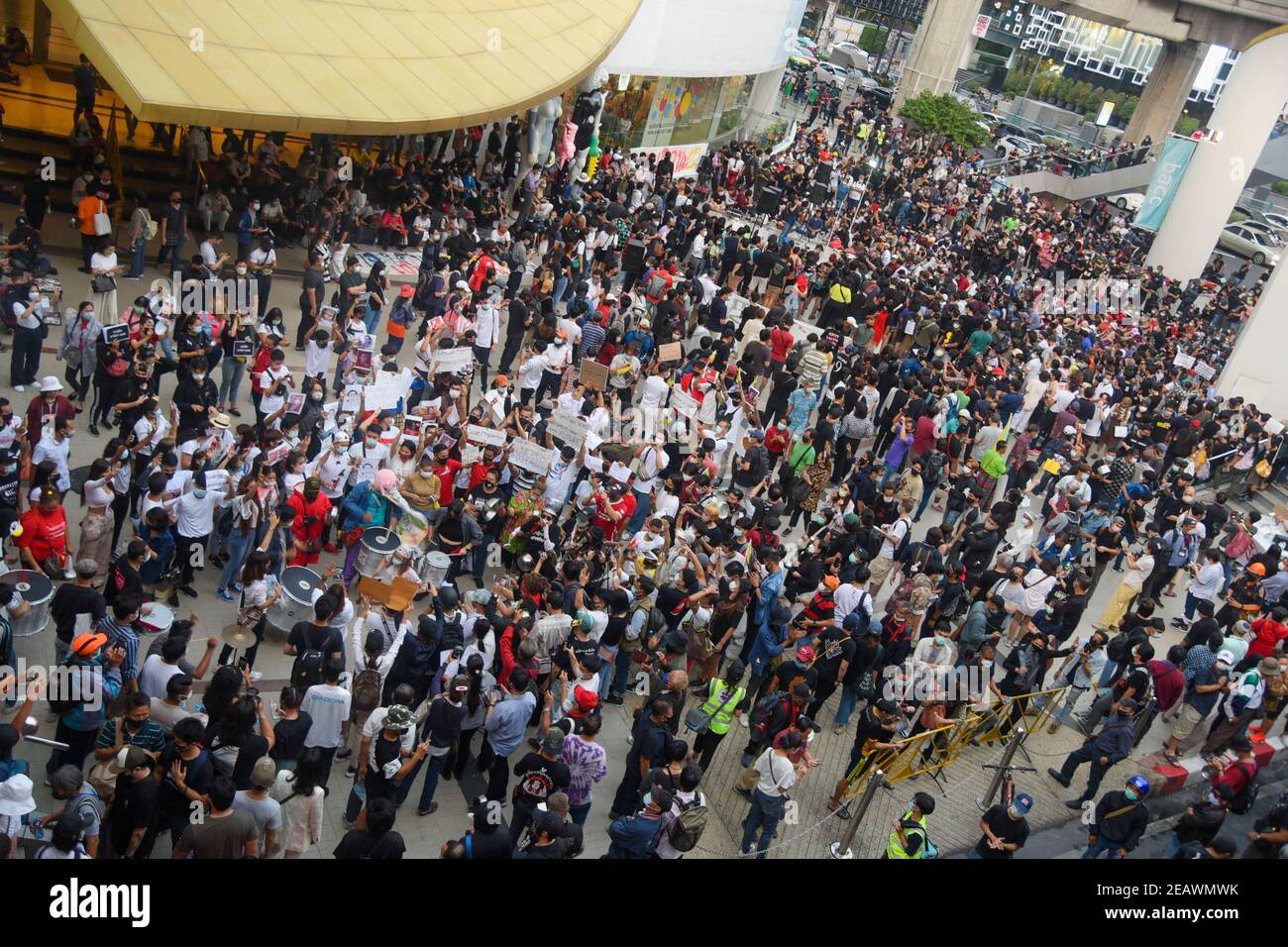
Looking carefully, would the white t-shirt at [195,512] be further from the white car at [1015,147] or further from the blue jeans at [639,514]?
the white car at [1015,147]

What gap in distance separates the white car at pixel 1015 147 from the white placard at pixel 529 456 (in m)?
45.7

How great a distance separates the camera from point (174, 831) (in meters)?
7.59

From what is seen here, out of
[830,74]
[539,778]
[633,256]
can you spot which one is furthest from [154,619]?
[830,74]

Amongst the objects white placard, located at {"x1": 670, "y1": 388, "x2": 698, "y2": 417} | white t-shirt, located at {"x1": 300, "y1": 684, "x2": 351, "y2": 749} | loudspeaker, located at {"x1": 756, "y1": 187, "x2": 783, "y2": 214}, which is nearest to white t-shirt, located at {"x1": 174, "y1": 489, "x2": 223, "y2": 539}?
white t-shirt, located at {"x1": 300, "y1": 684, "x2": 351, "y2": 749}

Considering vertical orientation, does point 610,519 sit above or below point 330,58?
below

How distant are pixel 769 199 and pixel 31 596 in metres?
25.2

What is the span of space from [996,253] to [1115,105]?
5938cm

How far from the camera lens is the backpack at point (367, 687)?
864 cm

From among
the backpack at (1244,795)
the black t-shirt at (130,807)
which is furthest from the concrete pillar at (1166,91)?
the black t-shirt at (130,807)

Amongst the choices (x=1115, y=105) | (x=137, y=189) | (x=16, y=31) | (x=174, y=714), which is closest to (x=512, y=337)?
(x=137, y=189)

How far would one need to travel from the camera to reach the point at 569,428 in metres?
12.9

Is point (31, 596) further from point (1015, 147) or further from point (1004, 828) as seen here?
point (1015, 147)

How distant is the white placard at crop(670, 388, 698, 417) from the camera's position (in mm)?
14477

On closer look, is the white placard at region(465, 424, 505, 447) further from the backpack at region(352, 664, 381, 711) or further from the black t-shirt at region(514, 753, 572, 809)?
the black t-shirt at region(514, 753, 572, 809)
